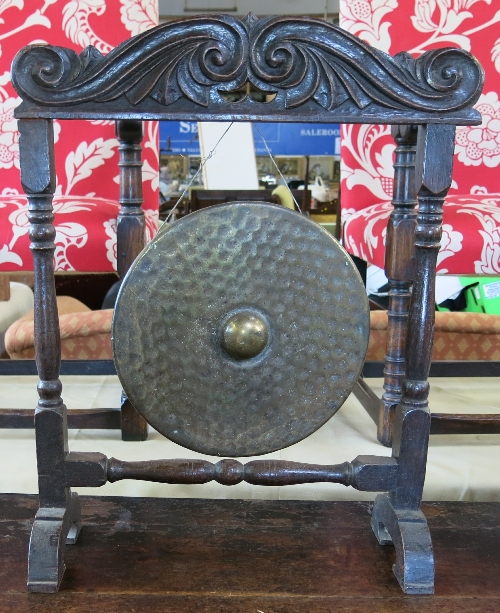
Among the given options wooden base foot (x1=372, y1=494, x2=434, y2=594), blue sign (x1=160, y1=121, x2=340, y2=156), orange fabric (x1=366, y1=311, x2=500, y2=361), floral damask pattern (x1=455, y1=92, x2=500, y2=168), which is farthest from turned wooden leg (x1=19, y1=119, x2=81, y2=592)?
blue sign (x1=160, y1=121, x2=340, y2=156)

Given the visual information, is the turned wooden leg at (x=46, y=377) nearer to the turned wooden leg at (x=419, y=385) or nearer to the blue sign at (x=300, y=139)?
the turned wooden leg at (x=419, y=385)

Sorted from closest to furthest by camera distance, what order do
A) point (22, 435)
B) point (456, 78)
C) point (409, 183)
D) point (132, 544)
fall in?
point (456, 78)
point (132, 544)
point (409, 183)
point (22, 435)

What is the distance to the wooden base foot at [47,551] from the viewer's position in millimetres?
829

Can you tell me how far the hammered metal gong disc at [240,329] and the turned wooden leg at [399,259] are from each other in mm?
312

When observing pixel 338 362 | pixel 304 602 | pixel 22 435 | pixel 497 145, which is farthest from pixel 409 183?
pixel 22 435

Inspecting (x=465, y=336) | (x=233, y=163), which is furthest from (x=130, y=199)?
(x=233, y=163)

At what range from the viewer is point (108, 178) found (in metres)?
1.32

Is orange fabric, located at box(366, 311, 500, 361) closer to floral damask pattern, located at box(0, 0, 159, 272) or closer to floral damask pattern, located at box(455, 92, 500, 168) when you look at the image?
floral damask pattern, located at box(455, 92, 500, 168)

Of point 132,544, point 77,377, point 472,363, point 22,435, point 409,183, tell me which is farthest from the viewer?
point 77,377

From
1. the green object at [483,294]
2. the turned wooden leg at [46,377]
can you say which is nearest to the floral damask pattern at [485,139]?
the turned wooden leg at [46,377]

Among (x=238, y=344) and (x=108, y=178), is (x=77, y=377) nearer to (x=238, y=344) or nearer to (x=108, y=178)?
(x=108, y=178)

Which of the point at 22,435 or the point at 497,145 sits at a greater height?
the point at 497,145

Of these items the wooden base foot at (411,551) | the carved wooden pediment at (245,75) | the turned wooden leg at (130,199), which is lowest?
the wooden base foot at (411,551)

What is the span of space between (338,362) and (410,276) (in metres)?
0.36
